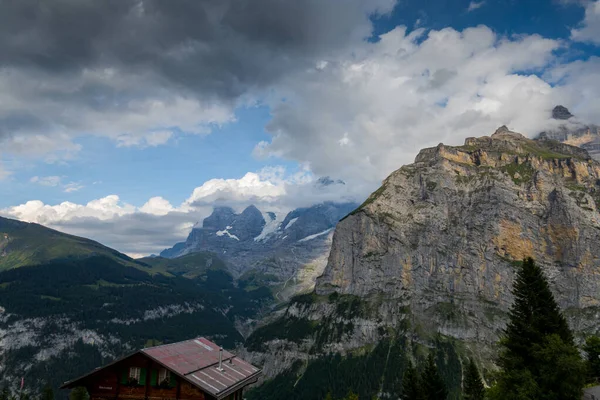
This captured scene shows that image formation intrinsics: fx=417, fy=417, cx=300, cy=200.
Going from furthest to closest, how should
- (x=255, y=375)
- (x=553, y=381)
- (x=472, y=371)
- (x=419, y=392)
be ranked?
(x=472, y=371)
(x=419, y=392)
(x=553, y=381)
(x=255, y=375)

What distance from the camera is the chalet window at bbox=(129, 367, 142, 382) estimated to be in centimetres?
3338

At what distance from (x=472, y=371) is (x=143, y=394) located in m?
71.5

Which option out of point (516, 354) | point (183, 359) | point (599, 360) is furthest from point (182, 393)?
point (599, 360)

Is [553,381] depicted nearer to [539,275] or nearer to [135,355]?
[539,275]

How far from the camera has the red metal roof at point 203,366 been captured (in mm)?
31297

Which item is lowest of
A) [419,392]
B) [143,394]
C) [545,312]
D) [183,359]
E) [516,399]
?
[419,392]

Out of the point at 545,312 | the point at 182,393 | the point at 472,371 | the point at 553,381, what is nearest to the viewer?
the point at 182,393

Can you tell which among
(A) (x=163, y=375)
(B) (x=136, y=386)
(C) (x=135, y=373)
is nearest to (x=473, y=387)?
(A) (x=163, y=375)

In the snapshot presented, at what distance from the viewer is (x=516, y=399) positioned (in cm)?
4441

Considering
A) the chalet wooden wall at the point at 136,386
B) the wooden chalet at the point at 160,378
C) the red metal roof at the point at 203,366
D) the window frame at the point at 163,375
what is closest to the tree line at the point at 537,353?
the red metal roof at the point at 203,366

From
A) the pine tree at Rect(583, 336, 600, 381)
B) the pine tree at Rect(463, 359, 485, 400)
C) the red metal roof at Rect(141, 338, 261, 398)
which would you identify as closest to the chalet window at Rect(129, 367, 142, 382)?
the red metal roof at Rect(141, 338, 261, 398)

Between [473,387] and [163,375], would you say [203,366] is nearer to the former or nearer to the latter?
[163,375]

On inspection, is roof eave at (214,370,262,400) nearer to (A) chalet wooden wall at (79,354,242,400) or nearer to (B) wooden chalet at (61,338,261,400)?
(B) wooden chalet at (61,338,261,400)

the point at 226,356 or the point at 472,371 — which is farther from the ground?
the point at 226,356
